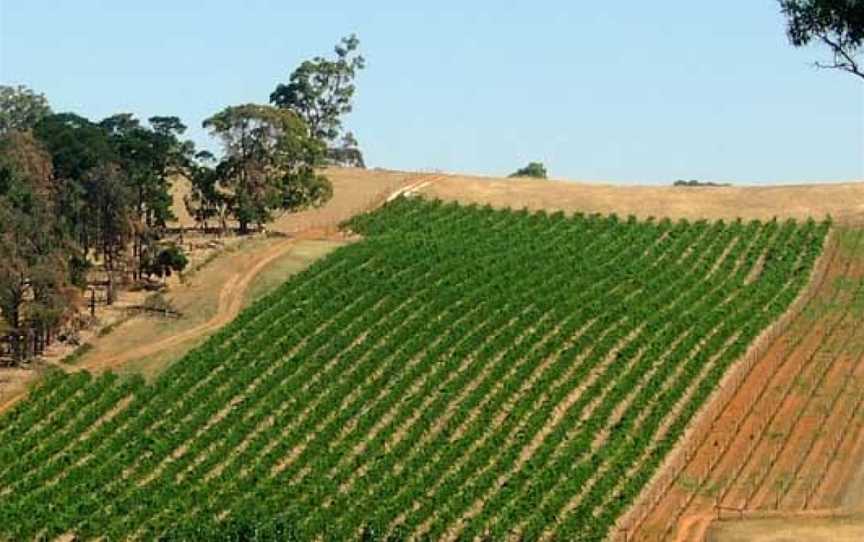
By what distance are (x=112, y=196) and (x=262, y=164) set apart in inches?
575

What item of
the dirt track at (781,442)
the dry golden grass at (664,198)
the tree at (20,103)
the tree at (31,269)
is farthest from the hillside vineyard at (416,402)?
the tree at (20,103)

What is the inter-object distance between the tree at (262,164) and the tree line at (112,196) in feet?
0.19

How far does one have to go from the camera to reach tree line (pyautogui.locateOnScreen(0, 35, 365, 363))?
6594 cm

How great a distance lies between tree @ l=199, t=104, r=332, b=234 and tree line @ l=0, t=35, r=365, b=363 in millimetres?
57

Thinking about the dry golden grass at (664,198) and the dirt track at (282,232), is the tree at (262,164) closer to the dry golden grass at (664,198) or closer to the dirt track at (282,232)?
the dirt track at (282,232)

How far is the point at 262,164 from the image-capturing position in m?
89.8

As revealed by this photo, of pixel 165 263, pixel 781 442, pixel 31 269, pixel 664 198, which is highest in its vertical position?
pixel 664 198

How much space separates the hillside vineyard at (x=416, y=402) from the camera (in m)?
53.2

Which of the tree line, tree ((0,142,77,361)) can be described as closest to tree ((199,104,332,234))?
the tree line

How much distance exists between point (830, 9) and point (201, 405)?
3428 cm

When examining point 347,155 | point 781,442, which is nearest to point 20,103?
point 347,155

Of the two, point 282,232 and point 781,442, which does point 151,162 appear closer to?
point 282,232

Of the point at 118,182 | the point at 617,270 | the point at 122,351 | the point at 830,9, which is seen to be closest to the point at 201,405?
the point at 122,351

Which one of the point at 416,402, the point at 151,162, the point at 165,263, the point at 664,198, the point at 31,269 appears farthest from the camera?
the point at 664,198
